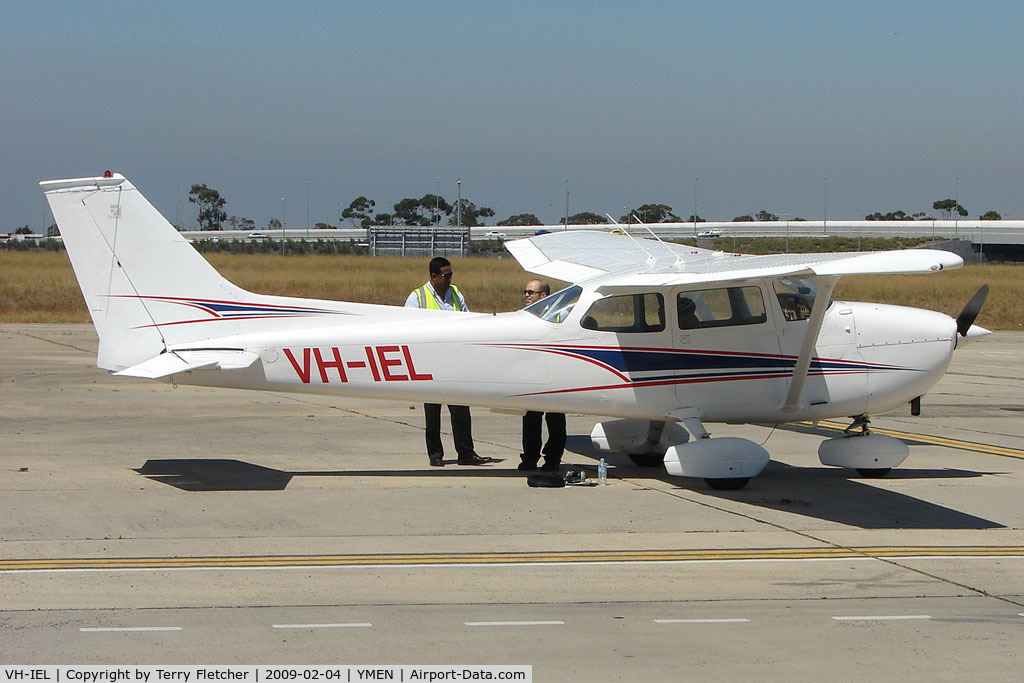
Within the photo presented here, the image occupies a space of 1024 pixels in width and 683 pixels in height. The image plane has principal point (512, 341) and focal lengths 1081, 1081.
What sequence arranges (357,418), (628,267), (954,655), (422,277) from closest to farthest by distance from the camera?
1. (954,655)
2. (628,267)
3. (357,418)
4. (422,277)

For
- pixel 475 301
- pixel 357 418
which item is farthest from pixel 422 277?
pixel 357 418

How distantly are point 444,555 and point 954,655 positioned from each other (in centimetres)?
344

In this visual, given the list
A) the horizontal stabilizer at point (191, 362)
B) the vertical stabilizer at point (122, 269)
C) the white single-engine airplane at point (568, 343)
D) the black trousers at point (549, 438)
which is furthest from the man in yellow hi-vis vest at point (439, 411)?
the vertical stabilizer at point (122, 269)

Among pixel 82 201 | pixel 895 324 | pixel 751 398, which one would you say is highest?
pixel 82 201

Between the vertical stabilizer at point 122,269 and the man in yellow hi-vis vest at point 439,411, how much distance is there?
228cm

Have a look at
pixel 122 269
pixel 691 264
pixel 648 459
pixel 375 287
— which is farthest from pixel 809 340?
pixel 375 287

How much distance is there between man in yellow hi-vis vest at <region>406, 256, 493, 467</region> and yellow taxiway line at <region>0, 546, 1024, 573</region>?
3381 mm

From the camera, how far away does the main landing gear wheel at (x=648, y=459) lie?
36.6 ft

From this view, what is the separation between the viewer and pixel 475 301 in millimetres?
39000

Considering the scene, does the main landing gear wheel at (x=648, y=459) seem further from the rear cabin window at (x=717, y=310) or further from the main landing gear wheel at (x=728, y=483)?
the rear cabin window at (x=717, y=310)

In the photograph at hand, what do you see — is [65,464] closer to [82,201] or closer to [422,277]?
[82,201]

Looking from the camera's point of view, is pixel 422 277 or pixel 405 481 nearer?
pixel 405 481

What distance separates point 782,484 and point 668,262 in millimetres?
2610

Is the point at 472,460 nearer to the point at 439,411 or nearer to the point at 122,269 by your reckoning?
the point at 439,411
